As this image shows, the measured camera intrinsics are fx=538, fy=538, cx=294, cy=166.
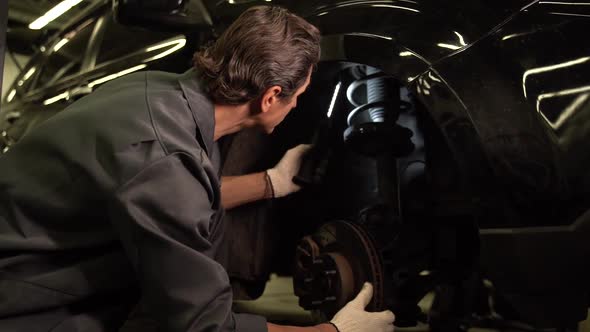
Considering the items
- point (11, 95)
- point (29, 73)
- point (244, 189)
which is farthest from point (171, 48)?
point (11, 95)

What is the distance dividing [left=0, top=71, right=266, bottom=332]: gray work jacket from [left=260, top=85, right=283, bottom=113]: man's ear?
12 cm

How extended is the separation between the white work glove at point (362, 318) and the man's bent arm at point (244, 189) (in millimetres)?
445

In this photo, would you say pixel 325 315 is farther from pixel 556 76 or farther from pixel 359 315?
pixel 556 76

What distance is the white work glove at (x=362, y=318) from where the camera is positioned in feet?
4.20

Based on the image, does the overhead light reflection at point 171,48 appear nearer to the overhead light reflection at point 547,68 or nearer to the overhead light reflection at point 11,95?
the overhead light reflection at point 547,68

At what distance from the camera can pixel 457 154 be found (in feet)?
3.36

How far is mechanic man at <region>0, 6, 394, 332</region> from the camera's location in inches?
36.4

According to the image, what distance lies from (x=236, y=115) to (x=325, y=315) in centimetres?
62

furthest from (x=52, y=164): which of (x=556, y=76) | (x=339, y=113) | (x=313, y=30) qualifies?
(x=556, y=76)

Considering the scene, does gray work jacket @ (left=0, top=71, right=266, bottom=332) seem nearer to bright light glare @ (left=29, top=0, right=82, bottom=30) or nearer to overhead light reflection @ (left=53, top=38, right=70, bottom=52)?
overhead light reflection @ (left=53, top=38, right=70, bottom=52)

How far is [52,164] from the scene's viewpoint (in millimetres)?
1032

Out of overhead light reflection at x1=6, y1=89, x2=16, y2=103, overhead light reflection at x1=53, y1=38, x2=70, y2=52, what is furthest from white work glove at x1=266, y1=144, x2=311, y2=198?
overhead light reflection at x1=6, y1=89, x2=16, y2=103

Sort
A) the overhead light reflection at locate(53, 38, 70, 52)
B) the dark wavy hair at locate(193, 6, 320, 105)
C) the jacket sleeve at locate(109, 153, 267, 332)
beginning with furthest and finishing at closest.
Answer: the overhead light reflection at locate(53, 38, 70, 52) → the dark wavy hair at locate(193, 6, 320, 105) → the jacket sleeve at locate(109, 153, 267, 332)

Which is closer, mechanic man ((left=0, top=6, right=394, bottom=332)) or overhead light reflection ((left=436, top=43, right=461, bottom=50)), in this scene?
mechanic man ((left=0, top=6, right=394, bottom=332))
